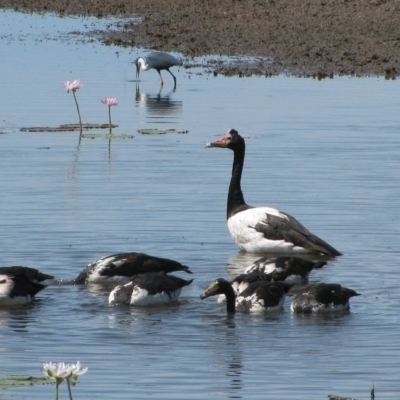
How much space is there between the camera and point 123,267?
13.3 metres

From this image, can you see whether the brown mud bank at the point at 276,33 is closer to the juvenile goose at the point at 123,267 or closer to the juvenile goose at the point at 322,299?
the juvenile goose at the point at 123,267

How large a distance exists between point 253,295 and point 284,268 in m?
1.17

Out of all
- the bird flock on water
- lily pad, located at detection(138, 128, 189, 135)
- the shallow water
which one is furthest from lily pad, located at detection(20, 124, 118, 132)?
the bird flock on water

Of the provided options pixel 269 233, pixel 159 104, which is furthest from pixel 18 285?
pixel 159 104

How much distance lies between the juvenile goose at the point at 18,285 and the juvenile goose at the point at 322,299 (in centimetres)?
237

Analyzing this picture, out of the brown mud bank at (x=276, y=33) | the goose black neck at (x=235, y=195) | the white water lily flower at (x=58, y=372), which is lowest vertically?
the goose black neck at (x=235, y=195)

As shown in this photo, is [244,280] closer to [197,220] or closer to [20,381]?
[197,220]

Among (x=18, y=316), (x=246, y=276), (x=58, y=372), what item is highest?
(x=58, y=372)

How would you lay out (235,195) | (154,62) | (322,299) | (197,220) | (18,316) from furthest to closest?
(154,62) → (197,220) → (235,195) → (18,316) → (322,299)

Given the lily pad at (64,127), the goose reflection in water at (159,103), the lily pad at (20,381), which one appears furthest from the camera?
the goose reflection in water at (159,103)

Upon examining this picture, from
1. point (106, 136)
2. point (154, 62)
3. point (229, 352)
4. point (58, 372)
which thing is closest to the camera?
point (58, 372)

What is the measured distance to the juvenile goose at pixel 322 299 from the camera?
11961 mm

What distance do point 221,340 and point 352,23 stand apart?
28.9 m

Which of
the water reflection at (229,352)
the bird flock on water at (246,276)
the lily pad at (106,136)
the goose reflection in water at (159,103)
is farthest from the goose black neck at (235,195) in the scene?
the goose reflection in water at (159,103)
